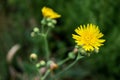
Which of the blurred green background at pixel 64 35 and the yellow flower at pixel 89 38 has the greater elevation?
the blurred green background at pixel 64 35

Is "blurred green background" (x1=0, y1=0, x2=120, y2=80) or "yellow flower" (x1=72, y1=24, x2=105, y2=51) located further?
"blurred green background" (x1=0, y1=0, x2=120, y2=80)

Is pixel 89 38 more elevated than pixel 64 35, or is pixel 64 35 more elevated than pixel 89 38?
pixel 64 35

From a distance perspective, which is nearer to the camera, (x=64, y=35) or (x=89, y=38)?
(x=89, y=38)

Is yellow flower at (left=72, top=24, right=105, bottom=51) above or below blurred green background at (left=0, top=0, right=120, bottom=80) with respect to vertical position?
below

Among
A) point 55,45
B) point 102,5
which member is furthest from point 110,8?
point 55,45

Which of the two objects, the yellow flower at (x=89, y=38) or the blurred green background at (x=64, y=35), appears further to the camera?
the blurred green background at (x=64, y=35)

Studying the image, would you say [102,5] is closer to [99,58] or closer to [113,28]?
[113,28]
